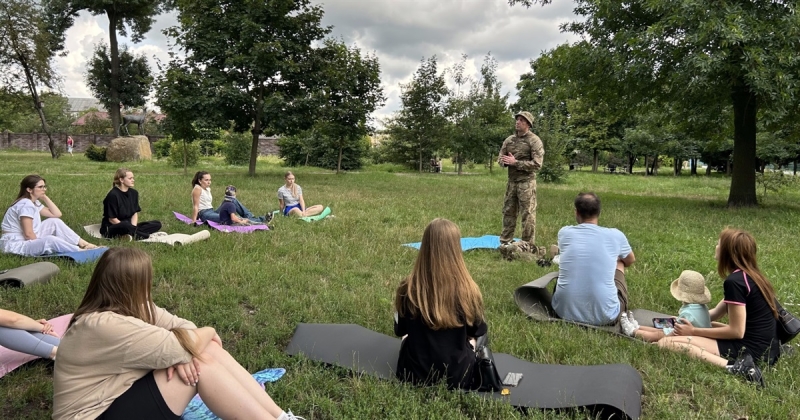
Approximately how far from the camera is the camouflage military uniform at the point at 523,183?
26.5ft

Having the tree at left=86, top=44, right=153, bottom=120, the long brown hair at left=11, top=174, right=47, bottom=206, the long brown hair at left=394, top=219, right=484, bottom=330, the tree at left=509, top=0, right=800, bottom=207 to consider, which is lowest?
the long brown hair at left=394, top=219, right=484, bottom=330

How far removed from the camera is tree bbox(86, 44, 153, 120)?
3609 cm

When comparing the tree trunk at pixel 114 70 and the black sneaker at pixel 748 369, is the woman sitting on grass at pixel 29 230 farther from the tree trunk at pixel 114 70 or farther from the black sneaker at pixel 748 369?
the tree trunk at pixel 114 70

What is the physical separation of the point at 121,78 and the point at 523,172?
124 ft

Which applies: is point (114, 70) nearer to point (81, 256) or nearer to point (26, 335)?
point (81, 256)

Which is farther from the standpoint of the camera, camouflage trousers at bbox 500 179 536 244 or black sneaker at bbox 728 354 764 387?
camouflage trousers at bbox 500 179 536 244

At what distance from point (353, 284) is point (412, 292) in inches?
109

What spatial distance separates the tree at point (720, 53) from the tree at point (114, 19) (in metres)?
32.0

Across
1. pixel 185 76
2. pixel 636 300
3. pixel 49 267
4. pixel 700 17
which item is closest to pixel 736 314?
pixel 636 300

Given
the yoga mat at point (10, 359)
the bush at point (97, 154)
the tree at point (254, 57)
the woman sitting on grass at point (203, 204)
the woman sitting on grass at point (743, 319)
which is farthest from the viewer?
the bush at point (97, 154)

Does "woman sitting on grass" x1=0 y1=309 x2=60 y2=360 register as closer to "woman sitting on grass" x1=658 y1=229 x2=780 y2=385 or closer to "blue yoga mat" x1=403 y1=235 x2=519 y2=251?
"woman sitting on grass" x1=658 y1=229 x2=780 y2=385

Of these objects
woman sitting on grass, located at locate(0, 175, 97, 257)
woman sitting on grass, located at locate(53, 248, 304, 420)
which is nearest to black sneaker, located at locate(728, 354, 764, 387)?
woman sitting on grass, located at locate(53, 248, 304, 420)

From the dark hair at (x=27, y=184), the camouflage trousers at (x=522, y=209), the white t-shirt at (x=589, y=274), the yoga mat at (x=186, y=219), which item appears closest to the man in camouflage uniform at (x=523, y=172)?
the camouflage trousers at (x=522, y=209)

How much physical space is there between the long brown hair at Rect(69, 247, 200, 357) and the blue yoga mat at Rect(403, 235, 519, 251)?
221 inches
